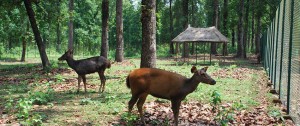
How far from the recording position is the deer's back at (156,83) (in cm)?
760

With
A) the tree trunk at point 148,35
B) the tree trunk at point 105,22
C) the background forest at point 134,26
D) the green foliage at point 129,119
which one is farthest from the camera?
the background forest at point 134,26

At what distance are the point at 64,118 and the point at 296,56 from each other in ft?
19.1

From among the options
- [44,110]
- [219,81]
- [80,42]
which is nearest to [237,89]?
[219,81]

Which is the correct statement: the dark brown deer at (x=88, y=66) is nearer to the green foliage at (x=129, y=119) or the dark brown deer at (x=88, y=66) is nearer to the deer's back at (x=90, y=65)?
the deer's back at (x=90, y=65)

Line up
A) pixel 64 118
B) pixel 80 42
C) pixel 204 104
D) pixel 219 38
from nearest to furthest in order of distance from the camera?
pixel 64 118 < pixel 204 104 < pixel 219 38 < pixel 80 42

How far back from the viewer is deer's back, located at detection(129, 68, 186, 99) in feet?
24.9

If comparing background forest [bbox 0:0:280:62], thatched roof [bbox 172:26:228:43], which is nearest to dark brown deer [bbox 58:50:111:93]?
thatched roof [bbox 172:26:228:43]

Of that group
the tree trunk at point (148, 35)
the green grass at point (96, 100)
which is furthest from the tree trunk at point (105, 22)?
the tree trunk at point (148, 35)

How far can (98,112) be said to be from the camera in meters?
8.99

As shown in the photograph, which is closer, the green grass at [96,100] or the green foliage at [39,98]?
the green grass at [96,100]

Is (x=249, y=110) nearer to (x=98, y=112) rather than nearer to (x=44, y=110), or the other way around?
(x=98, y=112)

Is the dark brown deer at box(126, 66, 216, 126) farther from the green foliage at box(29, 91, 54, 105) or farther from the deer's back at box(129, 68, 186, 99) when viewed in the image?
the green foliage at box(29, 91, 54, 105)

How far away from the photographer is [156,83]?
7602mm

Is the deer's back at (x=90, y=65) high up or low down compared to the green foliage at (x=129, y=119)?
up
